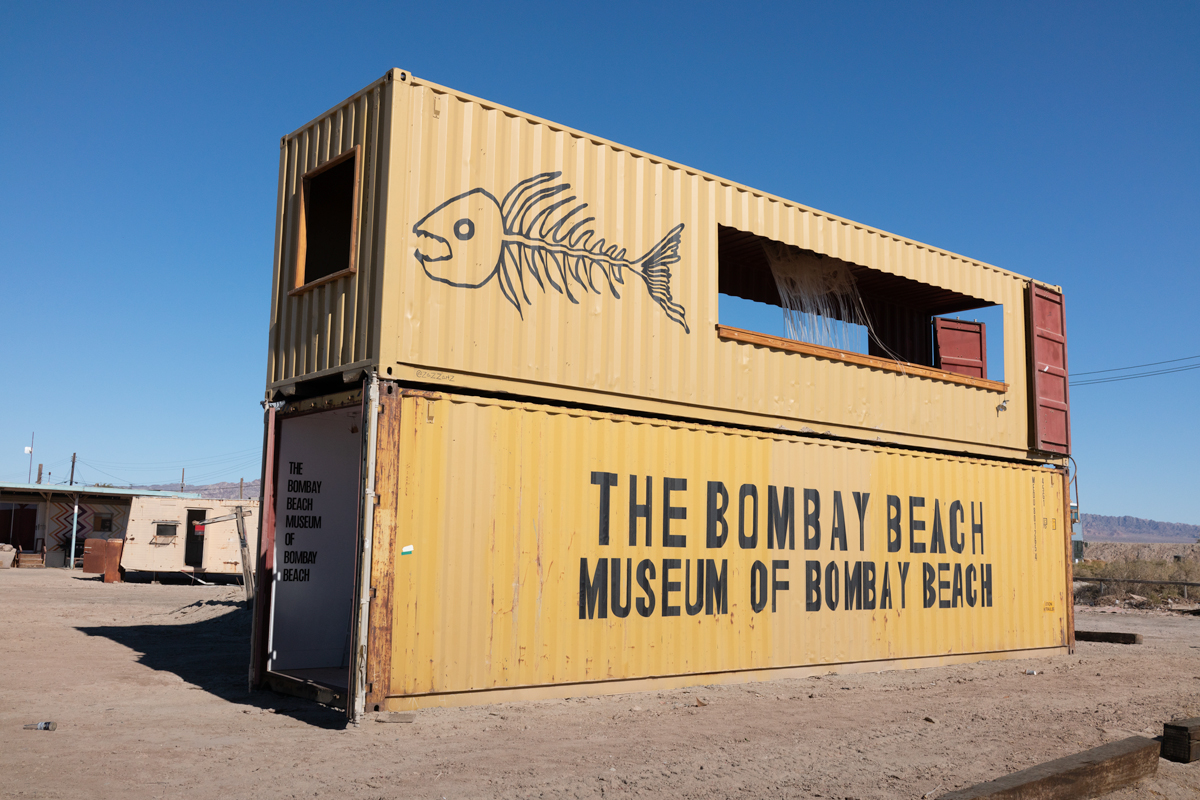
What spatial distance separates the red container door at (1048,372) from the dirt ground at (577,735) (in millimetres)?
4152

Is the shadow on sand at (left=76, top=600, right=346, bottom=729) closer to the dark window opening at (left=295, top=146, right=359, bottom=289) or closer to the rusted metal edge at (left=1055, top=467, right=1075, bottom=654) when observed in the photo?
the dark window opening at (left=295, top=146, right=359, bottom=289)

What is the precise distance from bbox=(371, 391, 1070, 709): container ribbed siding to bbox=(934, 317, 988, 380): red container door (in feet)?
7.68

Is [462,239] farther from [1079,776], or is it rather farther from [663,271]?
[1079,776]

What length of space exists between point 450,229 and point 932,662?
30.2ft

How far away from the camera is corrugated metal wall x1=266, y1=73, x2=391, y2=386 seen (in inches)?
340

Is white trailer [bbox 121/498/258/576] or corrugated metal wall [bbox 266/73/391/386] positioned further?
white trailer [bbox 121/498/258/576]

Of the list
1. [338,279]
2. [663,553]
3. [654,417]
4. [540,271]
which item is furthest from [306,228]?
[663,553]

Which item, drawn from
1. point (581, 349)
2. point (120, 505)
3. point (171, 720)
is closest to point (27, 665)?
point (171, 720)

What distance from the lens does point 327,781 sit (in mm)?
5852

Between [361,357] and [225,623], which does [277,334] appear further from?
[225,623]

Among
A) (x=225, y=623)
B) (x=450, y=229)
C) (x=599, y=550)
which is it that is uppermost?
(x=450, y=229)

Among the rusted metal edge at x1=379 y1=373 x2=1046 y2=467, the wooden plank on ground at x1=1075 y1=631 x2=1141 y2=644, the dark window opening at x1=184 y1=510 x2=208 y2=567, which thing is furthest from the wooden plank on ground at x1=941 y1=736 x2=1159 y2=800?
the dark window opening at x1=184 y1=510 x2=208 y2=567

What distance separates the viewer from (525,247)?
9508 mm

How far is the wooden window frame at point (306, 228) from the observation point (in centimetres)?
887
